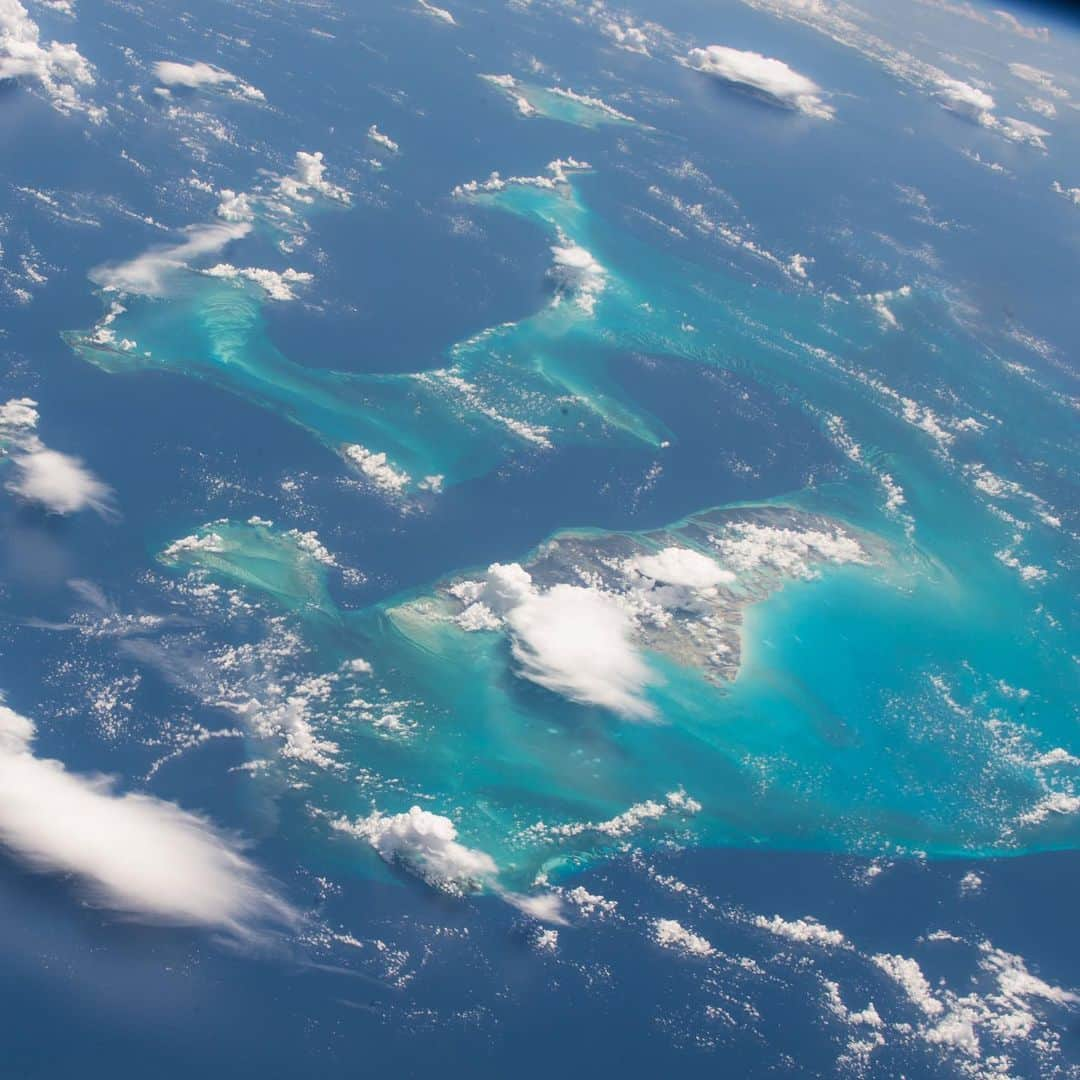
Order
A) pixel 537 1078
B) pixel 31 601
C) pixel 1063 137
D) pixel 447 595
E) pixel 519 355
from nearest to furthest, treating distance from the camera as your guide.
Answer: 1. pixel 537 1078
2. pixel 31 601
3. pixel 447 595
4. pixel 519 355
5. pixel 1063 137

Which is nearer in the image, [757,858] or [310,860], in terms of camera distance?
[310,860]

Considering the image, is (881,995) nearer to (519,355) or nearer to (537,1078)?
(537,1078)

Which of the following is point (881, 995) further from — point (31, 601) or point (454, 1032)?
point (31, 601)

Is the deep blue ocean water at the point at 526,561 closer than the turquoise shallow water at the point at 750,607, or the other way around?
the deep blue ocean water at the point at 526,561

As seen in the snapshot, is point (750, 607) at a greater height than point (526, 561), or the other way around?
point (750, 607)

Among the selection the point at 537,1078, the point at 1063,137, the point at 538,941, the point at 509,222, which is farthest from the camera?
the point at 1063,137

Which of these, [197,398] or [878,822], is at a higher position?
[197,398]

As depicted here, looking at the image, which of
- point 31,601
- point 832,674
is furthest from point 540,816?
point 31,601

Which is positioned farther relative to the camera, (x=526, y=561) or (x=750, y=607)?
(x=750, y=607)

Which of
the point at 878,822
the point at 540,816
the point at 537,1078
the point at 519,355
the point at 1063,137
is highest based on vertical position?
the point at 1063,137

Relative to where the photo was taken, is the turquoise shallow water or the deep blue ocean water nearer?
the deep blue ocean water
